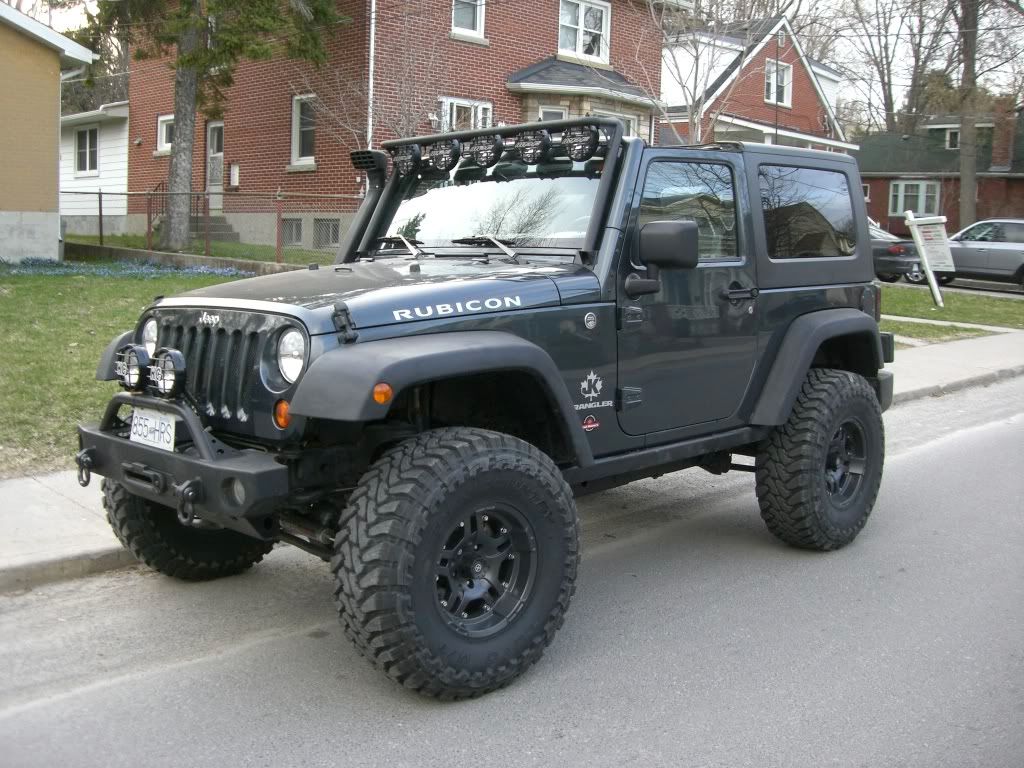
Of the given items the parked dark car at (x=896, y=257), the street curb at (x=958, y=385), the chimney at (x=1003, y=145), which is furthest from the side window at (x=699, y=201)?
the chimney at (x=1003, y=145)

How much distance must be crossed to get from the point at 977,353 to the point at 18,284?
1304 cm

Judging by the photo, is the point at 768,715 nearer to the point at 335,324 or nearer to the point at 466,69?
the point at 335,324

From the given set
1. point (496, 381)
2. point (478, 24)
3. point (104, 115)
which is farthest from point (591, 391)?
point (104, 115)

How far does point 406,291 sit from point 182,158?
58.4ft

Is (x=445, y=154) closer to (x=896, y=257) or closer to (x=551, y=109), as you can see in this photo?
(x=551, y=109)

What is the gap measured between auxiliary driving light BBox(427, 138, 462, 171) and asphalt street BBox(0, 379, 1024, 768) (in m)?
2.16

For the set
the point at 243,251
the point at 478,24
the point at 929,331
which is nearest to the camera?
the point at 929,331

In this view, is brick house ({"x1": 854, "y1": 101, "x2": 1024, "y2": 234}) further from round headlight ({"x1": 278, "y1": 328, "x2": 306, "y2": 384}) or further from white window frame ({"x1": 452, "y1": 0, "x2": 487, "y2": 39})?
round headlight ({"x1": 278, "y1": 328, "x2": 306, "y2": 384})

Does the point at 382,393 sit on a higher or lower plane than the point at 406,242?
lower

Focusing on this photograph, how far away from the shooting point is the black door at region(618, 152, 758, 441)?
4.54m

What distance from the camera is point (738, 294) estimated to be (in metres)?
5.00

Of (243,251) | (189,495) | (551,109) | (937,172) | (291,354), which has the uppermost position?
(937,172)

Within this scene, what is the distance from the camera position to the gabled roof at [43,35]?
17031 mm

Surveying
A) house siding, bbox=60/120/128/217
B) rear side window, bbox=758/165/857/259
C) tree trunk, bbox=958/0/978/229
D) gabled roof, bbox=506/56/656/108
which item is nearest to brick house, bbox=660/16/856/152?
gabled roof, bbox=506/56/656/108
